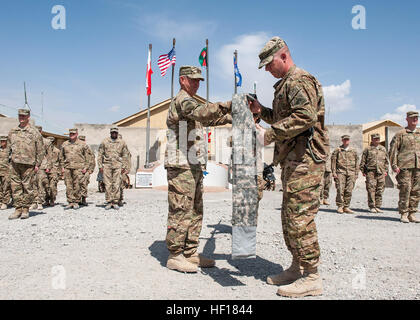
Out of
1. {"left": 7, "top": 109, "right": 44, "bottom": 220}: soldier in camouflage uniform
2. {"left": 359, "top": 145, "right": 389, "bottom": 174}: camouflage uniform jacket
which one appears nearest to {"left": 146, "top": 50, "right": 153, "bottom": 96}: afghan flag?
{"left": 7, "top": 109, "right": 44, "bottom": 220}: soldier in camouflage uniform

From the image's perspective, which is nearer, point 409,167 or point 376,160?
point 409,167

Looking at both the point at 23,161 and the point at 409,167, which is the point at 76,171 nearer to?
the point at 23,161

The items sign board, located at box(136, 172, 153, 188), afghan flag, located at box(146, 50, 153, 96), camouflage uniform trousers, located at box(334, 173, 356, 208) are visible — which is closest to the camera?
camouflage uniform trousers, located at box(334, 173, 356, 208)

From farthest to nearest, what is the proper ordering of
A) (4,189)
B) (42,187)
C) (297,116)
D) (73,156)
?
(4,189), (42,187), (73,156), (297,116)

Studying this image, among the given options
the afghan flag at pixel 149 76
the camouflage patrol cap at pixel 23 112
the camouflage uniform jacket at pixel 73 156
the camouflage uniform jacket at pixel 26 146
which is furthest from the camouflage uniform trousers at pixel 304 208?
the afghan flag at pixel 149 76

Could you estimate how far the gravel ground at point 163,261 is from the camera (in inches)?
116

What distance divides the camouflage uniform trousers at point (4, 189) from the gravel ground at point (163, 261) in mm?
2780

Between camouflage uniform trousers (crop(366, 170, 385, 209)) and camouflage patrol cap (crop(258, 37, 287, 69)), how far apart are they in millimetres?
7182

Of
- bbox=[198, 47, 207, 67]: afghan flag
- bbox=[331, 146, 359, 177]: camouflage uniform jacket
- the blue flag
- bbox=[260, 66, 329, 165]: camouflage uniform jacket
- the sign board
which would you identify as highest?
bbox=[198, 47, 207, 67]: afghan flag

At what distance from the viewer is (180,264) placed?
354cm

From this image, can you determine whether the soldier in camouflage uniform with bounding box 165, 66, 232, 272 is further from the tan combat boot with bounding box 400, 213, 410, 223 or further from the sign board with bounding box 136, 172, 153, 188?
the sign board with bounding box 136, 172, 153, 188

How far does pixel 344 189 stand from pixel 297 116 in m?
6.71

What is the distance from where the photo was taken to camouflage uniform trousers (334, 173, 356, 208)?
8.52 meters

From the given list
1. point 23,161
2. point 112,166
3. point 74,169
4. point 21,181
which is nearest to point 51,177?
point 74,169
